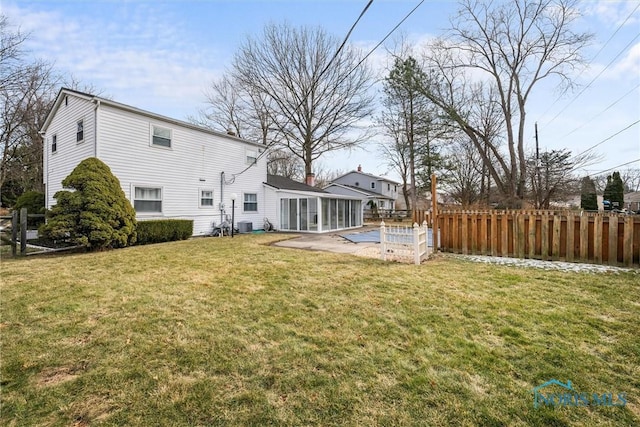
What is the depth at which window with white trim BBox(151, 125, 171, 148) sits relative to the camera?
1175 cm

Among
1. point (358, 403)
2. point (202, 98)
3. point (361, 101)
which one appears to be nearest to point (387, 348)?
point (358, 403)

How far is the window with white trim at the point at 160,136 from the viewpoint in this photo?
1175cm

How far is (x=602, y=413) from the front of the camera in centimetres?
194

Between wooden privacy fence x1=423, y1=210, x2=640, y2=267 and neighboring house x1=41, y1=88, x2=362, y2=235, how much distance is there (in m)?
8.13

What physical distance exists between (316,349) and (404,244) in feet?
15.5

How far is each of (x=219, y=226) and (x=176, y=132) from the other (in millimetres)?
4604

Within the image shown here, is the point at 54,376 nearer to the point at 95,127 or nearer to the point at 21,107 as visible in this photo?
the point at 95,127

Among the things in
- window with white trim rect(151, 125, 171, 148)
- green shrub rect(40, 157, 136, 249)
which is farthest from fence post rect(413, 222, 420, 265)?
window with white trim rect(151, 125, 171, 148)

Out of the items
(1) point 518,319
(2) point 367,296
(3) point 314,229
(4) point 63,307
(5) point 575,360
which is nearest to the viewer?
(5) point 575,360

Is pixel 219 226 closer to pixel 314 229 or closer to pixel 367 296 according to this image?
pixel 314 229

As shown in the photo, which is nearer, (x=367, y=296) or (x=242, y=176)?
(x=367, y=296)

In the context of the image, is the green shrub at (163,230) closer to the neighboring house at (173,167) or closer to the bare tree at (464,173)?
the neighboring house at (173,167)

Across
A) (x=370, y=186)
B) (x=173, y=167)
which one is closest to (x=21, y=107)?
(x=173, y=167)

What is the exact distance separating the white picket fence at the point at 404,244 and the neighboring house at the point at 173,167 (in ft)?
26.2
